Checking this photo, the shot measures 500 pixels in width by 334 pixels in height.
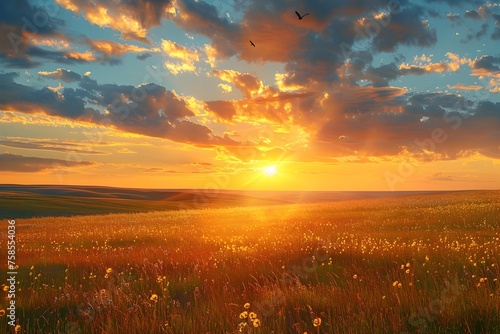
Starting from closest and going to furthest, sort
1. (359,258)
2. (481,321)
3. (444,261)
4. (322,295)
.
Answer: (481,321) < (322,295) < (444,261) < (359,258)

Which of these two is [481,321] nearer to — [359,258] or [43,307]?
[359,258]

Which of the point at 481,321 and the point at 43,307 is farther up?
the point at 481,321

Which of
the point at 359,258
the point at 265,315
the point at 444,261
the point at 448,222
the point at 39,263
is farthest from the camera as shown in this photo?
the point at 448,222

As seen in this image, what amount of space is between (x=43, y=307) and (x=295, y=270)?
479 centimetres

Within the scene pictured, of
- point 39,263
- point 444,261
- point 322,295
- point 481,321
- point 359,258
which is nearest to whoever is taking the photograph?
point 481,321

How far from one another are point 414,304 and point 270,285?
8.44 feet

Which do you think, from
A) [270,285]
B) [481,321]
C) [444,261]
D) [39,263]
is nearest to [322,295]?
[270,285]

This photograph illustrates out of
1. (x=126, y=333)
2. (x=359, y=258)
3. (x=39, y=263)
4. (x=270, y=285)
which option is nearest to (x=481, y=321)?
(x=270, y=285)

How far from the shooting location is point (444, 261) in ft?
27.8

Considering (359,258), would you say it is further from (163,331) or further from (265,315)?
(163,331)

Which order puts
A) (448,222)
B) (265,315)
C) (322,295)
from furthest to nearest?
(448,222) → (322,295) → (265,315)

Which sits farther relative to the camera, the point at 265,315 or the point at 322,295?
the point at 322,295

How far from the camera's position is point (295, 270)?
27.8 ft

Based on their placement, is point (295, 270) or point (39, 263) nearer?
point (295, 270)
